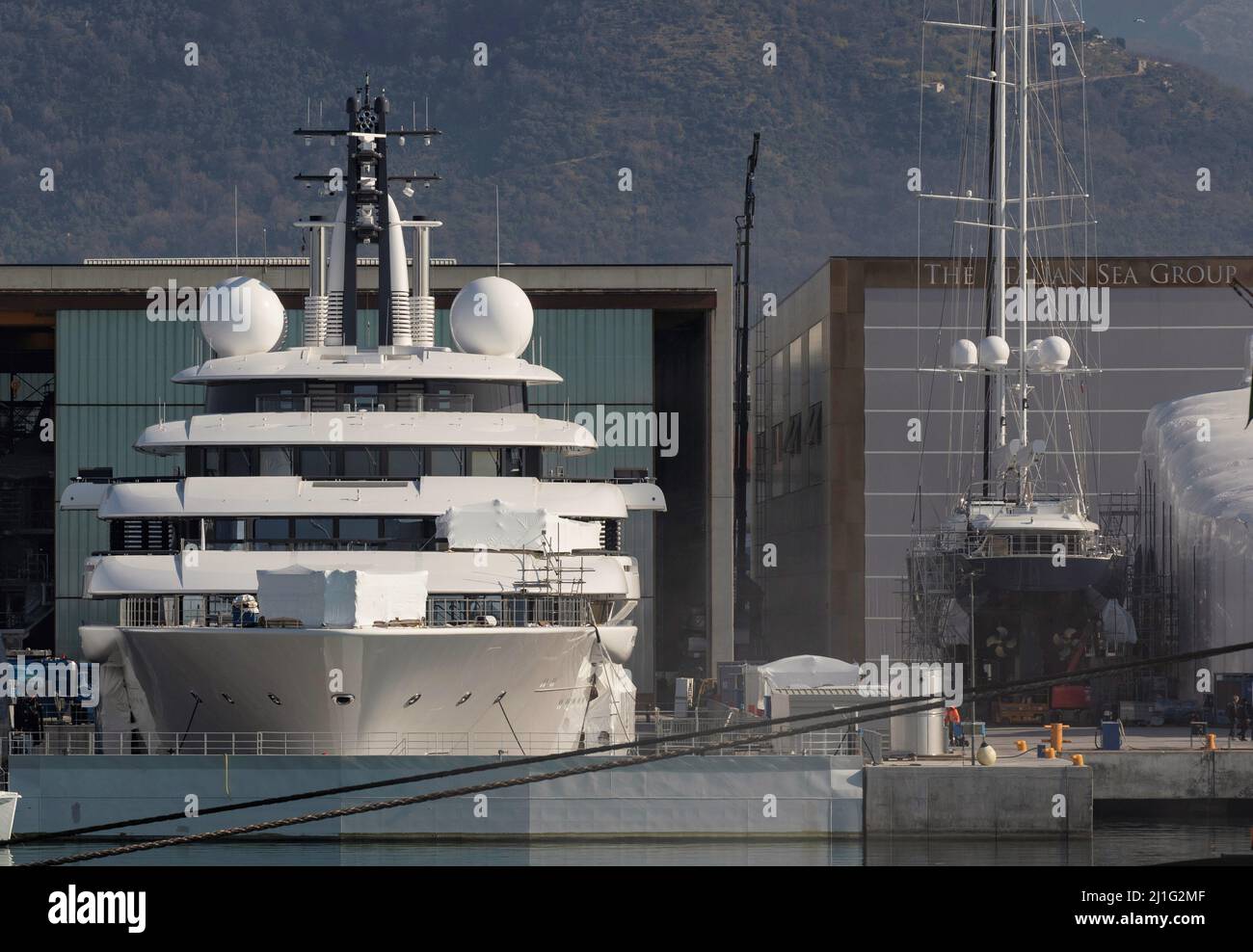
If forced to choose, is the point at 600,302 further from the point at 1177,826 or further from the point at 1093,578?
the point at 1177,826

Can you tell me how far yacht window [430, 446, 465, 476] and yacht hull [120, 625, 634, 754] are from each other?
4051mm

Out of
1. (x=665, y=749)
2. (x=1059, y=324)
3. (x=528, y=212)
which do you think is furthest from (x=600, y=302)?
(x=528, y=212)

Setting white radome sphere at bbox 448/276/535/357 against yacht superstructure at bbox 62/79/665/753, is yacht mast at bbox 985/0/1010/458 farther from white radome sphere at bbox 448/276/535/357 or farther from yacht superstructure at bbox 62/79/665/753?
white radome sphere at bbox 448/276/535/357

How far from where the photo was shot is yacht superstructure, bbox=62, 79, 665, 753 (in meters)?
28.8

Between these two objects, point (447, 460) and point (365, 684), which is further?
point (447, 460)

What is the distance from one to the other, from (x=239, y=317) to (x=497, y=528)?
8.36m

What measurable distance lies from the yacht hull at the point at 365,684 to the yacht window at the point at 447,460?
405cm

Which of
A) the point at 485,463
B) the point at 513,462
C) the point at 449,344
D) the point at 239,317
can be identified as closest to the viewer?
the point at 485,463

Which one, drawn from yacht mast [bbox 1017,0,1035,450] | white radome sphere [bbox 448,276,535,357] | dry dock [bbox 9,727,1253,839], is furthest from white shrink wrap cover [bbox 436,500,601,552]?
yacht mast [bbox 1017,0,1035,450]

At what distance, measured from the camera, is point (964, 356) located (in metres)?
48.4

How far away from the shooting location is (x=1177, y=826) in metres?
33.0

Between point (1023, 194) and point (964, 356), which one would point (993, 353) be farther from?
point (1023, 194)

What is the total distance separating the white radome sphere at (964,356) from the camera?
159 ft

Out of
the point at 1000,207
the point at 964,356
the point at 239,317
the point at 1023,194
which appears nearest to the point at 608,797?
the point at 239,317
